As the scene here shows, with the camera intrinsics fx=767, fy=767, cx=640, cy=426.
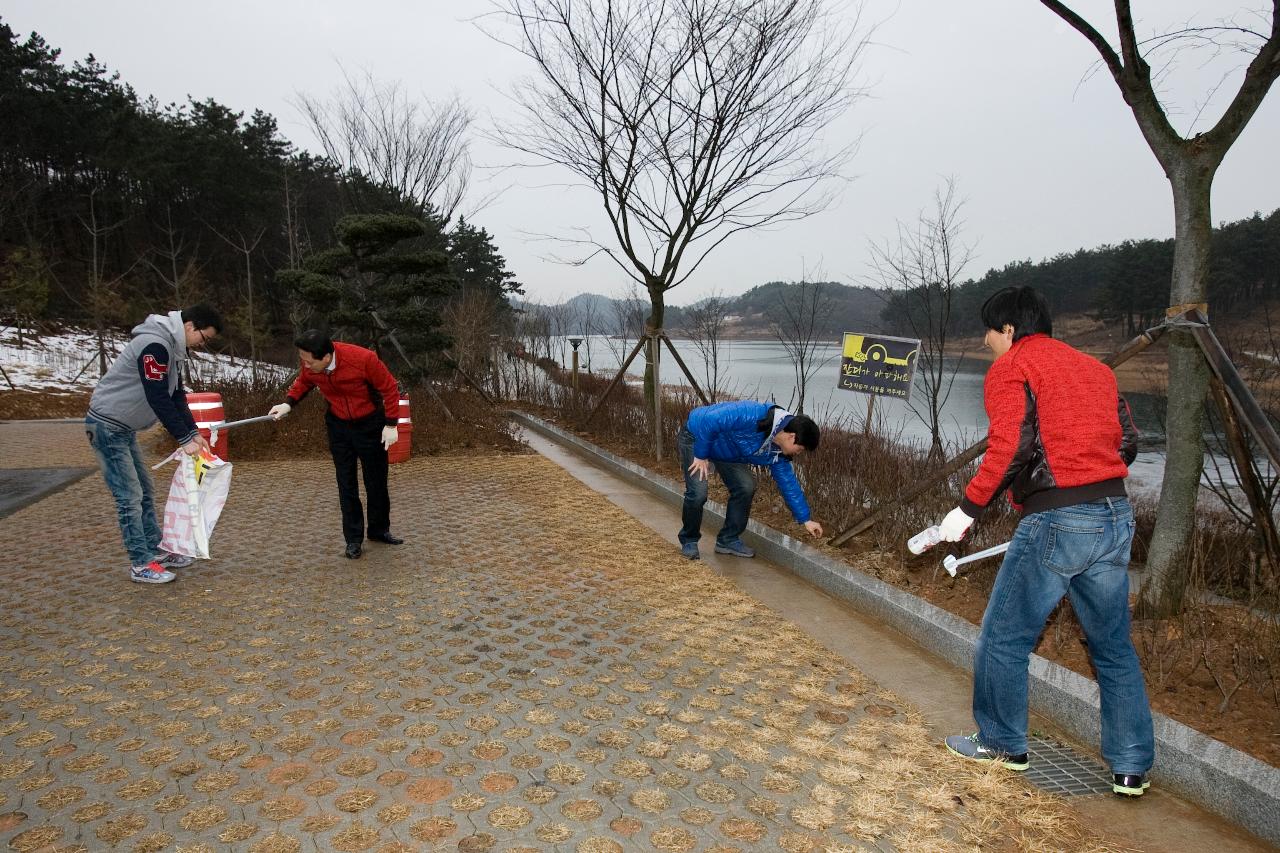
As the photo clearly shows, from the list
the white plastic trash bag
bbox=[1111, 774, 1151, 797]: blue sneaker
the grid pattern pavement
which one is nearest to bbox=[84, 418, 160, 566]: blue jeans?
the white plastic trash bag

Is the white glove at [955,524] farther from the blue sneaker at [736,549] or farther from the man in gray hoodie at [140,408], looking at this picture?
the man in gray hoodie at [140,408]

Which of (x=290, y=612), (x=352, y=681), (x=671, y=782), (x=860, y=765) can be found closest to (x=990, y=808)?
(x=860, y=765)

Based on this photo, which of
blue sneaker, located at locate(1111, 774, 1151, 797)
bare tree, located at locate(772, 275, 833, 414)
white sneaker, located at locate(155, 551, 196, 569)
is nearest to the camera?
blue sneaker, located at locate(1111, 774, 1151, 797)

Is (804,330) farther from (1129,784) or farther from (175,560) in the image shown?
(1129,784)

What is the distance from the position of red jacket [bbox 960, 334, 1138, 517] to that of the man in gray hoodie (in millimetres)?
4291

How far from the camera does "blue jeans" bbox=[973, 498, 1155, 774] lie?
2559 mm

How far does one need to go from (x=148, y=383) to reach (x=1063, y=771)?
5028 millimetres

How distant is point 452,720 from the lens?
3121 mm

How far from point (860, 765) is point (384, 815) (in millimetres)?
1697

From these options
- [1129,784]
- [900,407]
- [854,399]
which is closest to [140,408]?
[1129,784]

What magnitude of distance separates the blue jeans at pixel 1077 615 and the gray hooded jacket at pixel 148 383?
451 centimetres

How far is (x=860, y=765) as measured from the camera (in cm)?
287

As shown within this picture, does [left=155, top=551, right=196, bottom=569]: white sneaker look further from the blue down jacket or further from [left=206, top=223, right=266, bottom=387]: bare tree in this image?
[left=206, top=223, right=266, bottom=387]: bare tree

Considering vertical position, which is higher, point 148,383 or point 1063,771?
point 148,383
